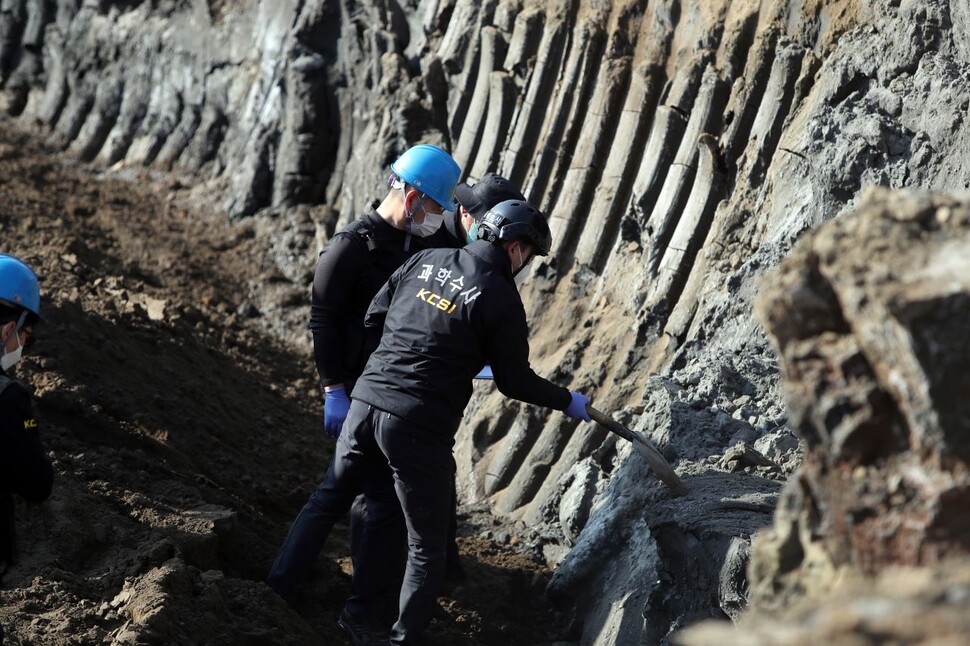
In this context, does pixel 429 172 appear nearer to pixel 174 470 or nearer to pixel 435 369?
pixel 435 369

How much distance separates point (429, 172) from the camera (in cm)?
524

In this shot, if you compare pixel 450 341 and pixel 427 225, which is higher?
pixel 427 225

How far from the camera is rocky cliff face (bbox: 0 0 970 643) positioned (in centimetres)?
534

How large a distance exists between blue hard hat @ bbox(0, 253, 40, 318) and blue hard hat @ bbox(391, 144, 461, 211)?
1844mm

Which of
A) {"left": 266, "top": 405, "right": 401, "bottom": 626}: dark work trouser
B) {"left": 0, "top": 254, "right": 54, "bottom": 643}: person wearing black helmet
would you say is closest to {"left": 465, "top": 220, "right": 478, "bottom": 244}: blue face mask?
{"left": 266, "top": 405, "right": 401, "bottom": 626}: dark work trouser

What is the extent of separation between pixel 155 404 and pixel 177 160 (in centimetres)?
688

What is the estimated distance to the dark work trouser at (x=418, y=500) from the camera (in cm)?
447

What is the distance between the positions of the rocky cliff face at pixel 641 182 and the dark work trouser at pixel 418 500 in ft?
3.13

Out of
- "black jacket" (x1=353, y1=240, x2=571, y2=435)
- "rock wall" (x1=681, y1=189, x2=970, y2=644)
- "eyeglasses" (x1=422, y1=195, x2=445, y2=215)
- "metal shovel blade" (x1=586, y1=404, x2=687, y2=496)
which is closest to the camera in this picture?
"rock wall" (x1=681, y1=189, x2=970, y2=644)

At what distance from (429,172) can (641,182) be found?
A: 8.41 ft

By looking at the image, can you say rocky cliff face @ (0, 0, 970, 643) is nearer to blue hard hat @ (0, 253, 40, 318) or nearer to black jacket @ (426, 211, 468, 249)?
black jacket @ (426, 211, 468, 249)

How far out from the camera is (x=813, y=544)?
250cm

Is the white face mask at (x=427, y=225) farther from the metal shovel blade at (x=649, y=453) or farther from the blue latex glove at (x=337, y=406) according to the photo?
the metal shovel blade at (x=649, y=453)

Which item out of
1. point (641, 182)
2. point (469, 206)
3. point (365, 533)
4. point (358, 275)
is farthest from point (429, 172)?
point (641, 182)
